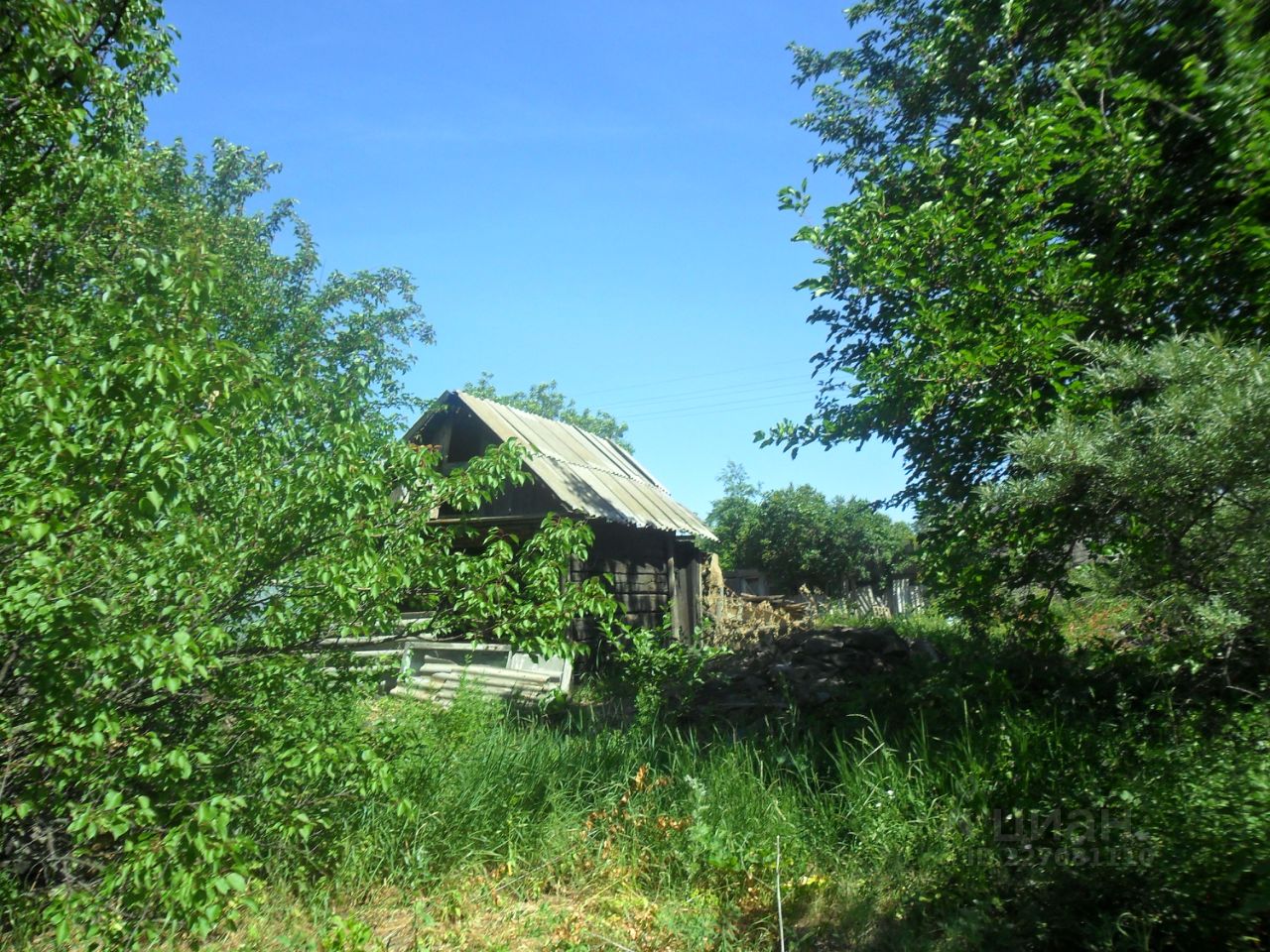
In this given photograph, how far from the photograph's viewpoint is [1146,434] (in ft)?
14.7

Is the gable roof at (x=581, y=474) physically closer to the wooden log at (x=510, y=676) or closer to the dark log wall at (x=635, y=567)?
the dark log wall at (x=635, y=567)

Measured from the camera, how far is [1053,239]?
19.6 ft

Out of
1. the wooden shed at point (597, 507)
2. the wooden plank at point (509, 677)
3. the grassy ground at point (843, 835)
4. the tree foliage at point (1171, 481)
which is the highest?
the wooden shed at point (597, 507)

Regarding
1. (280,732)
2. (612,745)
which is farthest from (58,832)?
(612,745)

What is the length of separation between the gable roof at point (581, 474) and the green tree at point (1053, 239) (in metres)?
4.99

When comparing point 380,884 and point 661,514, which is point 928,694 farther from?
point 661,514

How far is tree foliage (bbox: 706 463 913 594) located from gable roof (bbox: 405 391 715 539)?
9337 millimetres

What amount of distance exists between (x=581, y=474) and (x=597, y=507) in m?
1.30

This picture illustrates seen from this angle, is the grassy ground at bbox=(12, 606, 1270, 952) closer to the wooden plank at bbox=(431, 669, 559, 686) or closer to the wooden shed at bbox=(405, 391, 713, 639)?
the wooden plank at bbox=(431, 669, 559, 686)

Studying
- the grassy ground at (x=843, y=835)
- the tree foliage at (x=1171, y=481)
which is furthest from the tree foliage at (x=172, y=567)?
the tree foliage at (x=1171, y=481)

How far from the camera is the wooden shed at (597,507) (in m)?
12.6

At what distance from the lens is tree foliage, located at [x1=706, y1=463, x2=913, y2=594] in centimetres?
2559

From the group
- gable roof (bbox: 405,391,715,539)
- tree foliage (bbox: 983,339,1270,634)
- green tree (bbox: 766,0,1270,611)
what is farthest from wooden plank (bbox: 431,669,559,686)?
tree foliage (bbox: 983,339,1270,634)

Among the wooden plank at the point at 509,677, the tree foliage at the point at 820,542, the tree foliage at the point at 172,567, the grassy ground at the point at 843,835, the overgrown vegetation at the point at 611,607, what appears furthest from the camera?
the tree foliage at the point at 820,542
